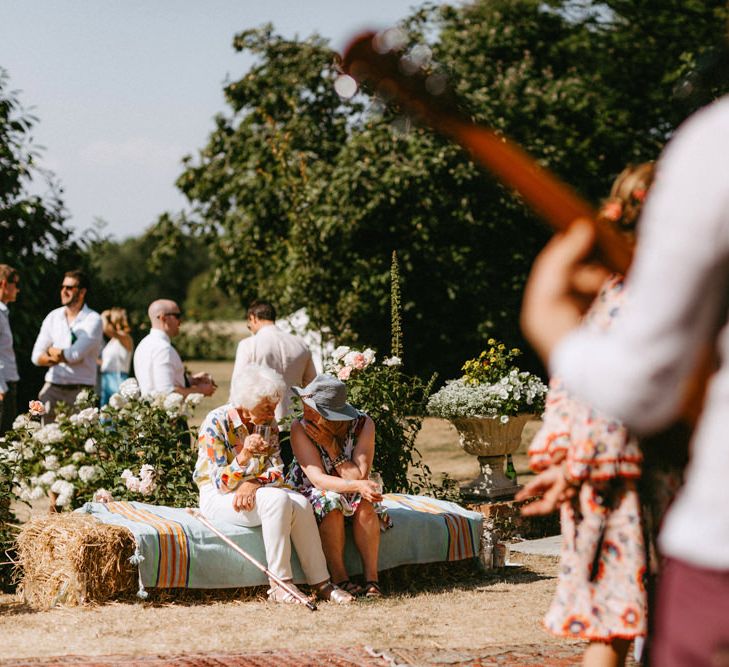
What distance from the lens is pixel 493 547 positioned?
686 centimetres

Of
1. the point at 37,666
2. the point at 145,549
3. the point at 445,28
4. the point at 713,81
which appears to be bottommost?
the point at 37,666

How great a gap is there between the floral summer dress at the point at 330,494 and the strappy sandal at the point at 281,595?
1.47ft

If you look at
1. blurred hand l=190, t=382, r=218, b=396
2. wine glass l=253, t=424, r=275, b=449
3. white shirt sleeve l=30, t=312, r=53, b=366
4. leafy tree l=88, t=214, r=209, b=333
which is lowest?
wine glass l=253, t=424, r=275, b=449

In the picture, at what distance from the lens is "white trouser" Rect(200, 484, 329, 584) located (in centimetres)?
597

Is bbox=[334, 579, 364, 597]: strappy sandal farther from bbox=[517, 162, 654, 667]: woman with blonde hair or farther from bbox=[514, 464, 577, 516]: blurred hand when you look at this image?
bbox=[514, 464, 577, 516]: blurred hand

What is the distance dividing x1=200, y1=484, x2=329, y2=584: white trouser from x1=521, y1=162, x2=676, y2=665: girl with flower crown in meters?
3.16

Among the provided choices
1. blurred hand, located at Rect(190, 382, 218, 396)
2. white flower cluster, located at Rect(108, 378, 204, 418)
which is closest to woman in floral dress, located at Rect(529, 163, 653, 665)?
white flower cluster, located at Rect(108, 378, 204, 418)

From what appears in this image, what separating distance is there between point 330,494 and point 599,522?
337 centimetres

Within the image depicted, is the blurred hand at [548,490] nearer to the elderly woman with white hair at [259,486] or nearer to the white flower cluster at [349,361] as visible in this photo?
the elderly woman with white hair at [259,486]

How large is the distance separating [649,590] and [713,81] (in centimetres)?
143

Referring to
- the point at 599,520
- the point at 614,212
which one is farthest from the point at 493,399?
the point at 614,212

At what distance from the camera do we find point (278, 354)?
741 cm

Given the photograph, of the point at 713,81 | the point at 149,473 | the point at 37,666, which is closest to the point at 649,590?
the point at 713,81

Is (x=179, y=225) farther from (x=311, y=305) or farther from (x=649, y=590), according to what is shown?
(x=649, y=590)
